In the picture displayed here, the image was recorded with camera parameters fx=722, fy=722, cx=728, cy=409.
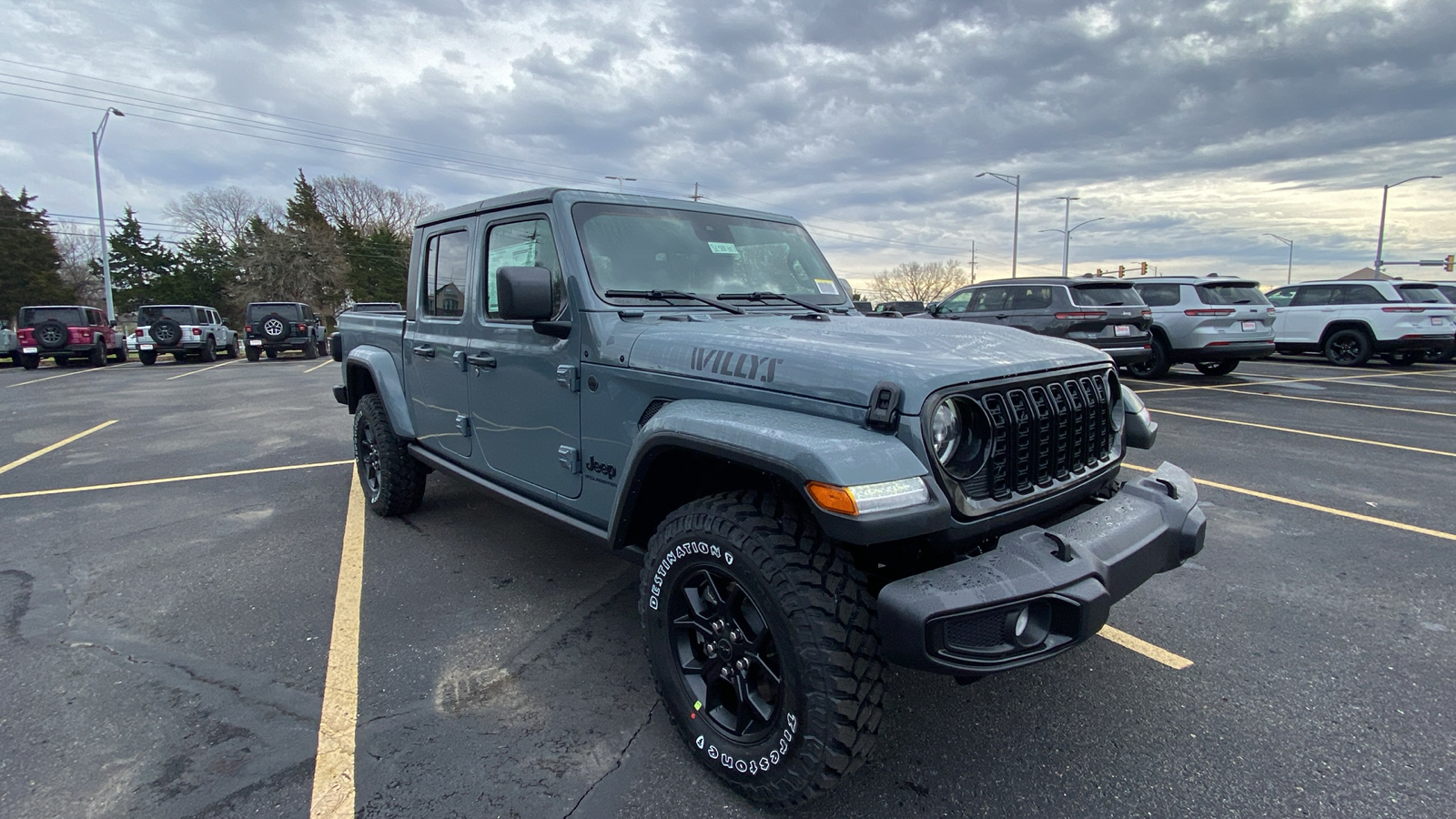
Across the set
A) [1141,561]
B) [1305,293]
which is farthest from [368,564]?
[1305,293]

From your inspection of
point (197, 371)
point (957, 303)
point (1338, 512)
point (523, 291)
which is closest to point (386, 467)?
point (523, 291)

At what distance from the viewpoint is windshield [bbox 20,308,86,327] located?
1823 centimetres

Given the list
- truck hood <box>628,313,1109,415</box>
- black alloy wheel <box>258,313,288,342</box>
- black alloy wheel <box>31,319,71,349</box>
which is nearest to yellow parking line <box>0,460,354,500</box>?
truck hood <box>628,313,1109,415</box>

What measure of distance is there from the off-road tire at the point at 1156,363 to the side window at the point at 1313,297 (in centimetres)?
562

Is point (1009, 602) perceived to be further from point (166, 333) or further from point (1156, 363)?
point (166, 333)

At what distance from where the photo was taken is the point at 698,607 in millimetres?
2334

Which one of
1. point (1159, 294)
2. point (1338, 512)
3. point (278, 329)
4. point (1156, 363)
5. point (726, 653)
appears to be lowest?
point (1338, 512)

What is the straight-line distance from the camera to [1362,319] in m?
14.4

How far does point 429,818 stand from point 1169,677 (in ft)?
8.96

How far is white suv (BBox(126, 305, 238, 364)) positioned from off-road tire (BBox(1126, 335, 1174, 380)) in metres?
23.5

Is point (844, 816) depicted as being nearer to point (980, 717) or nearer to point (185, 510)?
point (980, 717)

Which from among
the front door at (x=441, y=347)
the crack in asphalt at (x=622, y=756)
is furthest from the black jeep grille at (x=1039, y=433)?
the front door at (x=441, y=347)

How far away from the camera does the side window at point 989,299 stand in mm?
11869

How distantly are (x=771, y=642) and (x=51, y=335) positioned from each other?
23.6 metres
